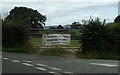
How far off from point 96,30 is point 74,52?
1.94 m

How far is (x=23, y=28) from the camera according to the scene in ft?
99.9

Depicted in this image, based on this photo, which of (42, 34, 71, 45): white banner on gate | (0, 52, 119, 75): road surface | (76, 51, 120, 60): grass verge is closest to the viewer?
(0, 52, 119, 75): road surface

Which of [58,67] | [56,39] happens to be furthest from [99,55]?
[58,67]

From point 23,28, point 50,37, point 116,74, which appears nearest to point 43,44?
point 50,37

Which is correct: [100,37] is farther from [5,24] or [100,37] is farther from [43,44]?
[5,24]

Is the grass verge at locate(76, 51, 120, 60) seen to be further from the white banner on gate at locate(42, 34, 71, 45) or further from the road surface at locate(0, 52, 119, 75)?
the white banner on gate at locate(42, 34, 71, 45)

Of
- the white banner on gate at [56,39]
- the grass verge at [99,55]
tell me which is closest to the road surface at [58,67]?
the grass verge at [99,55]

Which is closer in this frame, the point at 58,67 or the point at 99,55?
the point at 58,67

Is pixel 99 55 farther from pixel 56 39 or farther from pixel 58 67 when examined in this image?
pixel 58 67

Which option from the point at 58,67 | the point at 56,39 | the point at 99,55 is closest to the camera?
the point at 58,67

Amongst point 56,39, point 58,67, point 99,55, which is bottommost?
point 58,67

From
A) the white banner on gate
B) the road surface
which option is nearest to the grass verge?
the road surface

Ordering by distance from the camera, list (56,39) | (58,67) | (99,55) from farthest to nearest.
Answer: (56,39) → (99,55) → (58,67)

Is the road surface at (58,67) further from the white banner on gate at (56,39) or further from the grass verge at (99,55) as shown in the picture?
the white banner on gate at (56,39)
